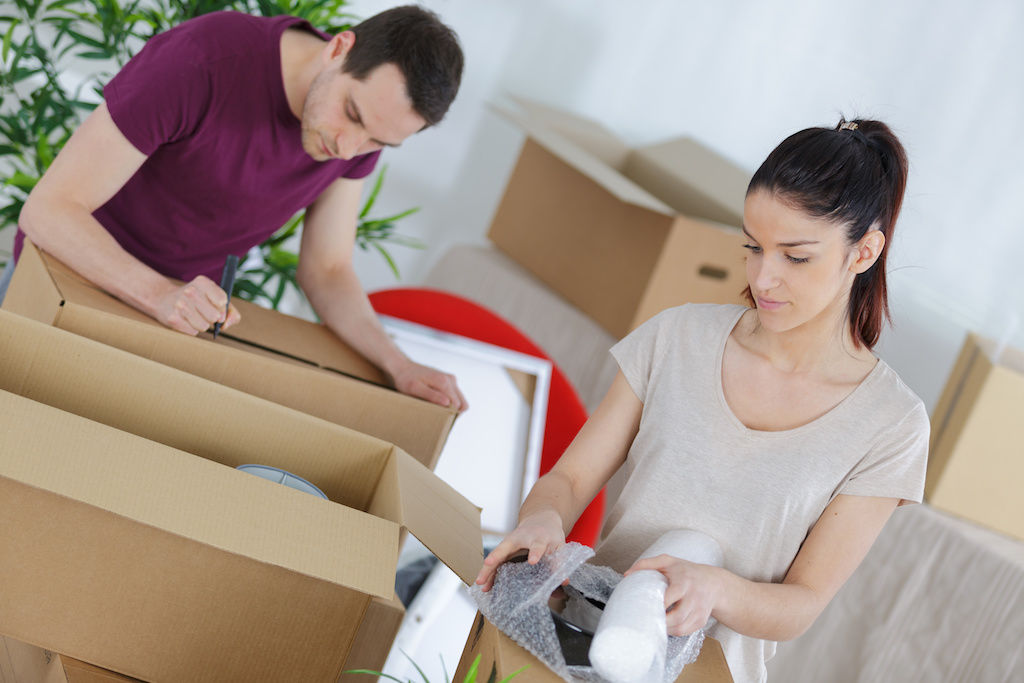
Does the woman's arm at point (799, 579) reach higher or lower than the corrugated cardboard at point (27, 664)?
higher

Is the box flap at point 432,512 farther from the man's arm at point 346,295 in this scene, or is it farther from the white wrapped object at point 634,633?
the man's arm at point 346,295

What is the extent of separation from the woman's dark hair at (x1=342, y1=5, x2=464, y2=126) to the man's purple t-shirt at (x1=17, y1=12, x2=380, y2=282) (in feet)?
0.50

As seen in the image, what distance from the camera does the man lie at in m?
1.20

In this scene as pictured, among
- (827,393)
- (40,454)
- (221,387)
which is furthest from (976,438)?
(40,454)

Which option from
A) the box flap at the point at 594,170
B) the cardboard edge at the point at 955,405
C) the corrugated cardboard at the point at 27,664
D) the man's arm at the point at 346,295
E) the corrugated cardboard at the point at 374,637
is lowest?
the corrugated cardboard at the point at 27,664

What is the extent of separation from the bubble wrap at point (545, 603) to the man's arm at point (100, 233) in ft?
1.90

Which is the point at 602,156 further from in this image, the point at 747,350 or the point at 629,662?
the point at 629,662

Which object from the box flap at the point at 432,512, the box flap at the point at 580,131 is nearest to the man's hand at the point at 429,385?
the box flap at the point at 432,512

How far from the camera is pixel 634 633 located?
2.30 feet

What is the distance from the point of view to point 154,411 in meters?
0.94

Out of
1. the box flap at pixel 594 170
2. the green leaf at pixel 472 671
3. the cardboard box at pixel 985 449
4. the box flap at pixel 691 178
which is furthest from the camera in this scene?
the box flap at pixel 691 178

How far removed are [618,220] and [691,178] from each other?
353 mm

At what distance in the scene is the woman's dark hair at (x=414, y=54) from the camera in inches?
51.4

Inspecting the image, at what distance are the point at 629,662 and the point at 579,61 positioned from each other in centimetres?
271
